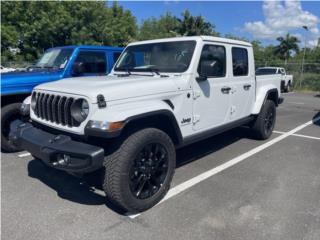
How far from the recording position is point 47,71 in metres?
5.97

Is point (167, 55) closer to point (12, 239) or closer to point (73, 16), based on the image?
point (12, 239)

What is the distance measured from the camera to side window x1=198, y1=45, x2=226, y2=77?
408 cm

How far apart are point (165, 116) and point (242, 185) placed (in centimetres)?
152

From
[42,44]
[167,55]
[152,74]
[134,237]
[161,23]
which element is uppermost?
[161,23]

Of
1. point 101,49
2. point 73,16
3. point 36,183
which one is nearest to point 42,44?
point 73,16

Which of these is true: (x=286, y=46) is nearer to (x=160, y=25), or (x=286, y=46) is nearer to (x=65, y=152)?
(x=160, y=25)

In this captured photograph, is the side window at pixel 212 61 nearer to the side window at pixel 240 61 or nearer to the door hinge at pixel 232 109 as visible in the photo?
the side window at pixel 240 61

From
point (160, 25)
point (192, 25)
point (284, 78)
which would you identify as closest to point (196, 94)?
point (284, 78)

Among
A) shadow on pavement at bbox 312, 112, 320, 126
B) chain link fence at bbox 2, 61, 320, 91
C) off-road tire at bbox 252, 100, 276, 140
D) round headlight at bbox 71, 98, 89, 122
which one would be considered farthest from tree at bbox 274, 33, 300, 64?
round headlight at bbox 71, 98, 89, 122

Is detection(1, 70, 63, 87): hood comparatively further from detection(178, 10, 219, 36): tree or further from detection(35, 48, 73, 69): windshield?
detection(178, 10, 219, 36): tree

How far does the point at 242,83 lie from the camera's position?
523cm

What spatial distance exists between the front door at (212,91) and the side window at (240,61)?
1.10ft

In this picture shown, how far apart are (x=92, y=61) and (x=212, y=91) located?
3.23 m

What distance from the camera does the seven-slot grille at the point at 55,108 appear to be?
3.21 meters
